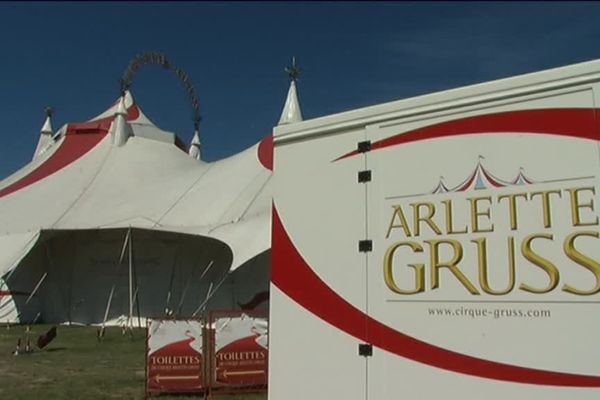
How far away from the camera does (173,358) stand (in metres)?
9.38

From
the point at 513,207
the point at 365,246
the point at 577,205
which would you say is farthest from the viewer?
the point at 365,246

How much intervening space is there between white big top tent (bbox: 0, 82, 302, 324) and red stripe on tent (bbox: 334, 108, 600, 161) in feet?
50.5

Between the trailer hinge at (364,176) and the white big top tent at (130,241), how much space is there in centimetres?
1506

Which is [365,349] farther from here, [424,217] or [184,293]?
[184,293]

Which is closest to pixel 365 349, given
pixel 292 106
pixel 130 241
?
pixel 130 241

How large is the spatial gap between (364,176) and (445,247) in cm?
78

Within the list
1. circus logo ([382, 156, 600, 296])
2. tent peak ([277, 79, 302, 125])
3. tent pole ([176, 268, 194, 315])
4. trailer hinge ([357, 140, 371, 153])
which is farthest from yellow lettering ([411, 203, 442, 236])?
tent peak ([277, 79, 302, 125])

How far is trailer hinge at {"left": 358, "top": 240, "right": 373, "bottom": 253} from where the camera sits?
4.39 metres

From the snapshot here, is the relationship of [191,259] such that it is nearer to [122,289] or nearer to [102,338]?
[122,289]

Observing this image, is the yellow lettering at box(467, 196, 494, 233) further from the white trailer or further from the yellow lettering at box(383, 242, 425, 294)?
the yellow lettering at box(383, 242, 425, 294)

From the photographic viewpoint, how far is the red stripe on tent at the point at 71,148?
26.3 metres

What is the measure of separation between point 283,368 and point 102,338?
14632 millimetres

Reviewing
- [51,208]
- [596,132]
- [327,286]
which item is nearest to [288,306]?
[327,286]

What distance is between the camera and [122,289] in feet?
75.6
